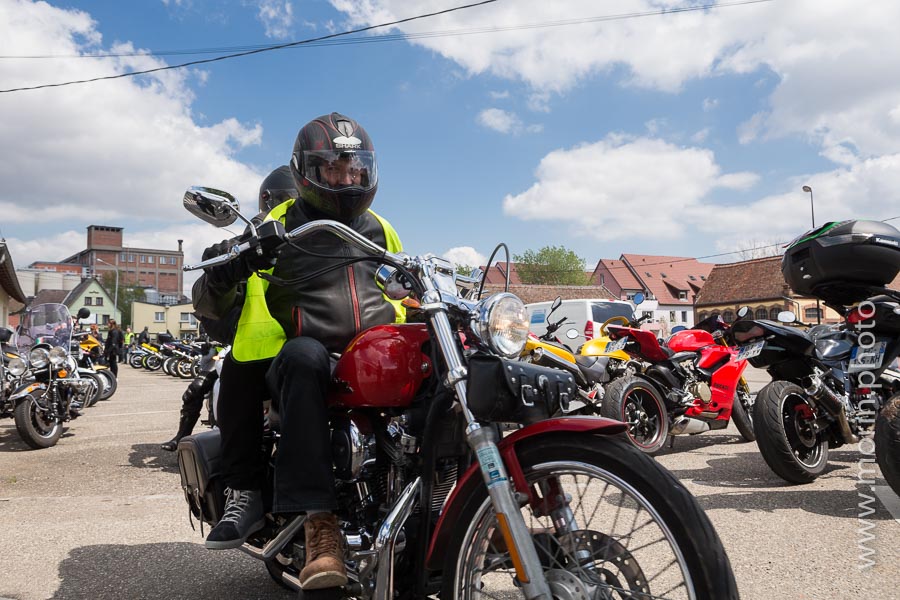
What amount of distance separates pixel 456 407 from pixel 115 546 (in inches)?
102

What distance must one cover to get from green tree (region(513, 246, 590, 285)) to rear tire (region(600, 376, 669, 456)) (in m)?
64.4

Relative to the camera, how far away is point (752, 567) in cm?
306

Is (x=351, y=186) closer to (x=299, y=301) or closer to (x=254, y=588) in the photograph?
(x=299, y=301)

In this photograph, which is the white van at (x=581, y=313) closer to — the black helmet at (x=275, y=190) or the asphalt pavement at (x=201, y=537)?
the asphalt pavement at (x=201, y=537)

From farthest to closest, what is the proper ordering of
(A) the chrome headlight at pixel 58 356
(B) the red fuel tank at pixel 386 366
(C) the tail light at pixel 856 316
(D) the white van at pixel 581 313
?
(D) the white van at pixel 581 313 < (A) the chrome headlight at pixel 58 356 < (C) the tail light at pixel 856 316 < (B) the red fuel tank at pixel 386 366

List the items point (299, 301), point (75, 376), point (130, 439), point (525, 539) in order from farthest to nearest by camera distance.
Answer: point (75, 376), point (130, 439), point (299, 301), point (525, 539)

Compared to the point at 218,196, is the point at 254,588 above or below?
below

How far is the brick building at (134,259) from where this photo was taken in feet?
358

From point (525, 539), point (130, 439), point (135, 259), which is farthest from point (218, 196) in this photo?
point (135, 259)

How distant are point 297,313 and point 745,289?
189ft

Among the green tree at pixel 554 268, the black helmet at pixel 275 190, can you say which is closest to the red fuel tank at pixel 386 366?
the black helmet at pixel 275 190

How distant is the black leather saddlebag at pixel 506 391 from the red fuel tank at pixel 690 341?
5.01 m

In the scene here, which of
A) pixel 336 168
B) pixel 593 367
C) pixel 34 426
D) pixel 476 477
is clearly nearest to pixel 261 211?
pixel 336 168

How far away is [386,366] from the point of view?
7.05 feet
